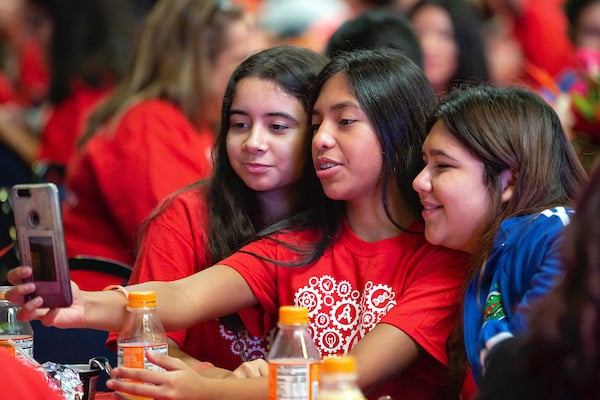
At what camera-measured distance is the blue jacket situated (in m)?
1.80

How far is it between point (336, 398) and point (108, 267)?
1476 mm

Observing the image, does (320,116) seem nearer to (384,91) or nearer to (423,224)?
(384,91)

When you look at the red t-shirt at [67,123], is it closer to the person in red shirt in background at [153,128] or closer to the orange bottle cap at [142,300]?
the person in red shirt in background at [153,128]

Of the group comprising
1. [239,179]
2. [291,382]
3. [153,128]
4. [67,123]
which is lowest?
[291,382]

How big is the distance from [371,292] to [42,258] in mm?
784

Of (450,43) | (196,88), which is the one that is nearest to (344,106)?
(196,88)

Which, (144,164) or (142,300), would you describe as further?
(144,164)

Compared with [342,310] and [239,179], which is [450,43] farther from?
[342,310]

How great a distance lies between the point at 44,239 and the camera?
5.89 ft

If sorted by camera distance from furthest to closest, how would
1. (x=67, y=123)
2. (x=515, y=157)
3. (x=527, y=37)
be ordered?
(x=527, y=37)
(x=67, y=123)
(x=515, y=157)

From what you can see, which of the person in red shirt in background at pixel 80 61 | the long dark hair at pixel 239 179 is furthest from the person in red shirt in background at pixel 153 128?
the person in red shirt in background at pixel 80 61

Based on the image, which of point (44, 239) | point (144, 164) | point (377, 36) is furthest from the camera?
point (144, 164)

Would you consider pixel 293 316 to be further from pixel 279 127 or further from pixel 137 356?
pixel 279 127

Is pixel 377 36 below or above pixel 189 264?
above
